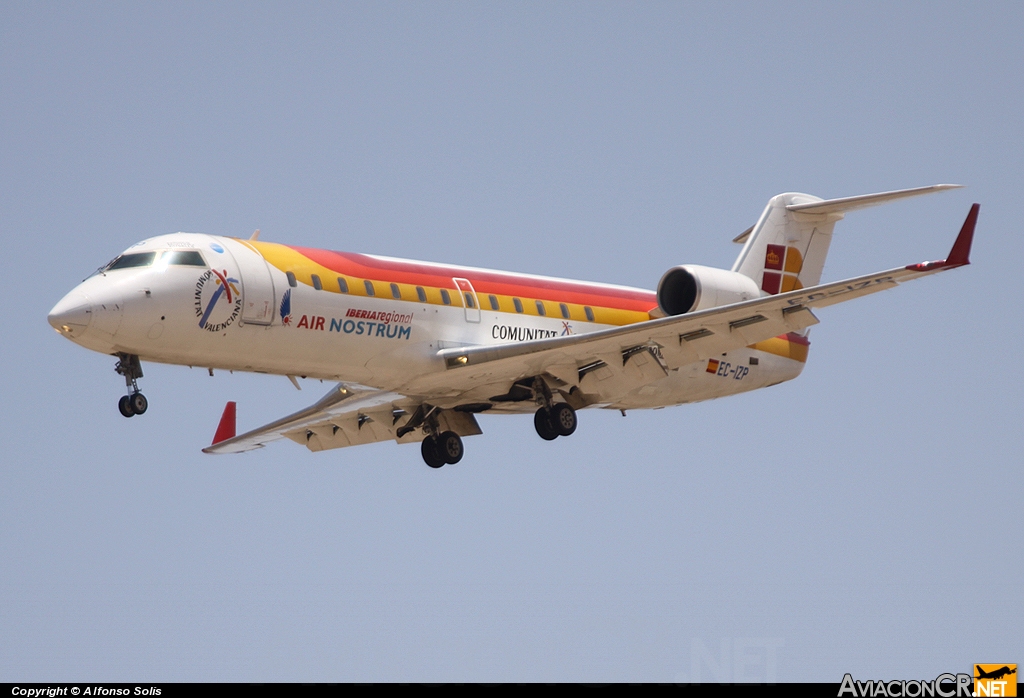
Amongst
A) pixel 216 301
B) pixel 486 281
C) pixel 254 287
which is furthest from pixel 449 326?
pixel 216 301

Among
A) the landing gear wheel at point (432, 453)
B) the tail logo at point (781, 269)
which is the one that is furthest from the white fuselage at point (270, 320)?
the tail logo at point (781, 269)

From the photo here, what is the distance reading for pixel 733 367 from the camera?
92.3ft

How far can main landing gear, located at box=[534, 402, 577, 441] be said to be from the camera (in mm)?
25188

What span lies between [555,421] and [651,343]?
2.13 m

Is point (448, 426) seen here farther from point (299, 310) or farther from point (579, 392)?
point (299, 310)

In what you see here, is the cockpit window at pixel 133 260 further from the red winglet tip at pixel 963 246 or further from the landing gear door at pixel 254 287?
the red winglet tip at pixel 963 246

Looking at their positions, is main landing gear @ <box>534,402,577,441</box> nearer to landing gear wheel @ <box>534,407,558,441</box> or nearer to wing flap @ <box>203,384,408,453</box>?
landing gear wheel @ <box>534,407,558,441</box>

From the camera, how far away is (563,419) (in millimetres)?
25188

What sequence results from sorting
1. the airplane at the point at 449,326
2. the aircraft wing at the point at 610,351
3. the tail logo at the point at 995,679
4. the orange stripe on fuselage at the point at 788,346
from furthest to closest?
the orange stripe on fuselage at the point at 788,346
the aircraft wing at the point at 610,351
the airplane at the point at 449,326
the tail logo at the point at 995,679

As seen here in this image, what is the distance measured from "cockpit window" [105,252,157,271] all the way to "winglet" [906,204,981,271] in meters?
11.3

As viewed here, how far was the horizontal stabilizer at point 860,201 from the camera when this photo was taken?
82.9ft

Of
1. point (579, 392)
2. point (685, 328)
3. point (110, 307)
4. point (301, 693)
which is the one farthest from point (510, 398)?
point (301, 693)

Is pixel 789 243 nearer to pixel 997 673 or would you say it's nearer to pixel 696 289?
pixel 696 289

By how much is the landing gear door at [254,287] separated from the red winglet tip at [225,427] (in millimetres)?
8238
